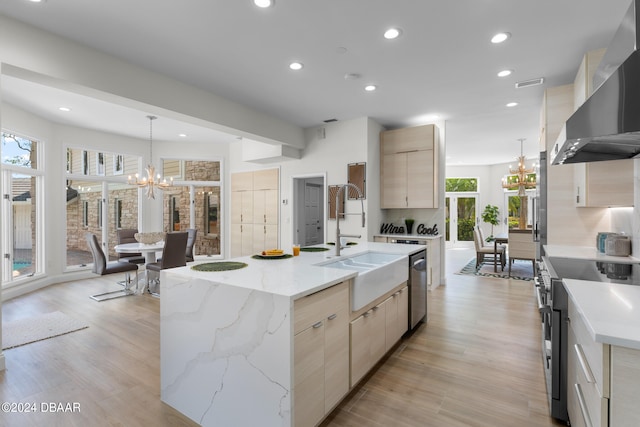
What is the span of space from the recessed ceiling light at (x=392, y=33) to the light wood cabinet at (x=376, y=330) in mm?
2369

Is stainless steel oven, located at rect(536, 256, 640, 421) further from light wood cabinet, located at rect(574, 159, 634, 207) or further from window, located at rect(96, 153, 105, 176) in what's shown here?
window, located at rect(96, 153, 105, 176)

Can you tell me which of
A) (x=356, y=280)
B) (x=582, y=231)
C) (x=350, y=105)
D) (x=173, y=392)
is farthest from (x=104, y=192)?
(x=582, y=231)

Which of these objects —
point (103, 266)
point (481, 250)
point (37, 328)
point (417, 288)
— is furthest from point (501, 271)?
point (37, 328)

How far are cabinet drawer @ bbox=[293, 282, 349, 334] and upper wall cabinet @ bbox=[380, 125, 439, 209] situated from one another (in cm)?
380

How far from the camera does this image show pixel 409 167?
18.0 feet

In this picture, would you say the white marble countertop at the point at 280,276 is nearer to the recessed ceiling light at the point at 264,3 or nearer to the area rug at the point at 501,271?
the recessed ceiling light at the point at 264,3

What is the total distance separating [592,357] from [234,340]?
1.61 metres

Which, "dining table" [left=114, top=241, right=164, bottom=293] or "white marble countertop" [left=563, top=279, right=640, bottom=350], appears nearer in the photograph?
"white marble countertop" [left=563, top=279, right=640, bottom=350]

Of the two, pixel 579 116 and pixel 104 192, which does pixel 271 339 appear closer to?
pixel 579 116

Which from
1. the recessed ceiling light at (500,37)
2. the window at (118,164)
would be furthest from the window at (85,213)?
the recessed ceiling light at (500,37)

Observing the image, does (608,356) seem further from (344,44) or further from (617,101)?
(344,44)

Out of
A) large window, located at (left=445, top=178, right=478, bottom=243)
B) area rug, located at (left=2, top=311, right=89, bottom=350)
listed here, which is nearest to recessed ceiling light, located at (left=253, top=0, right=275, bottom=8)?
area rug, located at (left=2, top=311, right=89, bottom=350)

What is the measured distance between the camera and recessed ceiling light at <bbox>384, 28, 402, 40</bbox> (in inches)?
109

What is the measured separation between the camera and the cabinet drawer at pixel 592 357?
1043 mm
